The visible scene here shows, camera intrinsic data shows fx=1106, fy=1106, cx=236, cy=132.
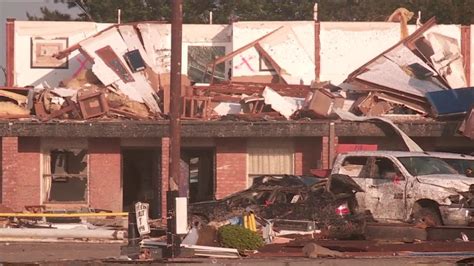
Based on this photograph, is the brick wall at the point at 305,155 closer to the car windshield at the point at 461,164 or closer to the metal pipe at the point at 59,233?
the car windshield at the point at 461,164

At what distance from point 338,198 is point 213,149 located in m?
10.4

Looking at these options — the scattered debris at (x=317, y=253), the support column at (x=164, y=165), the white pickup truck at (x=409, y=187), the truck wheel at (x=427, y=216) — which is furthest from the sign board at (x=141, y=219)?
the support column at (x=164, y=165)

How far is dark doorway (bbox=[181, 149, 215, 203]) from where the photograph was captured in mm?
→ 33750

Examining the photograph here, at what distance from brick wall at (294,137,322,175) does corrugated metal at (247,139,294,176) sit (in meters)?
0.18

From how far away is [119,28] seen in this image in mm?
35438

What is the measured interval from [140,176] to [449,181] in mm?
13575

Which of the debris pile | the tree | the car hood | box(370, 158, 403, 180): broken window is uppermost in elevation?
the tree

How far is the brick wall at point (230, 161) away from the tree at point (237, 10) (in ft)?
82.7

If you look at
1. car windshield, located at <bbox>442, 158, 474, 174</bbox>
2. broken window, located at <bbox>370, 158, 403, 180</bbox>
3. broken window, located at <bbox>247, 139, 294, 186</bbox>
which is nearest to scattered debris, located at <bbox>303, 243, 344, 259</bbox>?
broken window, located at <bbox>370, 158, 403, 180</bbox>

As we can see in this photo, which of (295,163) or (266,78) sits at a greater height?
(266,78)

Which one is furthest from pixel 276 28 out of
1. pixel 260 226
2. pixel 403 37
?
pixel 260 226

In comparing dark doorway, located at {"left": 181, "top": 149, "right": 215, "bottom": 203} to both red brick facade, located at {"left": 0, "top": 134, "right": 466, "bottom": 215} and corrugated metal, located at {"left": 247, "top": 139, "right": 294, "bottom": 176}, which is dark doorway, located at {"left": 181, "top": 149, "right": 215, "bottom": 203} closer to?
red brick facade, located at {"left": 0, "top": 134, "right": 466, "bottom": 215}

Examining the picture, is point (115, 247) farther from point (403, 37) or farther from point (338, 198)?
point (403, 37)

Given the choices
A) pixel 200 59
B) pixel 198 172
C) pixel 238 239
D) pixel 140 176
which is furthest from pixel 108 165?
pixel 238 239
